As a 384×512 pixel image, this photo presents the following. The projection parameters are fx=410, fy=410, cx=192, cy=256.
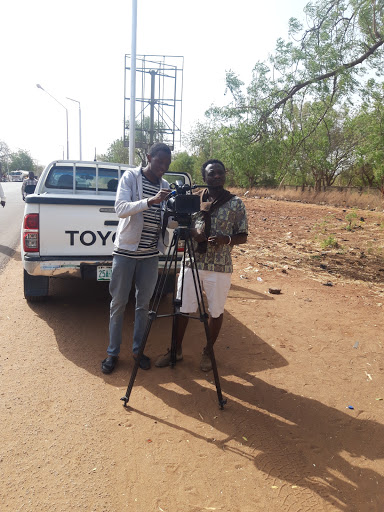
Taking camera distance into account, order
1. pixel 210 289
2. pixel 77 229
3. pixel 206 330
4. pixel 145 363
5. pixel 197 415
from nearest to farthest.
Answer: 1. pixel 197 415
2. pixel 206 330
3. pixel 210 289
4. pixel 145 363
5. pixel 77 229

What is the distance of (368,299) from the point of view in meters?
6.24

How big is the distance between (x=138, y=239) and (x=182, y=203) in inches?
22.1

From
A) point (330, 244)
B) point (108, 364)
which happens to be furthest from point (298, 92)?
point (108, 364)

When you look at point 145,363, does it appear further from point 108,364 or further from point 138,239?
point 138,239

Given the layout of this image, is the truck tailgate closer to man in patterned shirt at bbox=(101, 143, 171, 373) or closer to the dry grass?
man in patterned shirt at bbox=(101, 143, 171, 373)

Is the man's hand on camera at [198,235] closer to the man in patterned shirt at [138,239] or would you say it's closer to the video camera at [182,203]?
the video camera at [182,203]

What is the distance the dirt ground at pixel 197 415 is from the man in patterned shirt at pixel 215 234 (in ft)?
2.44

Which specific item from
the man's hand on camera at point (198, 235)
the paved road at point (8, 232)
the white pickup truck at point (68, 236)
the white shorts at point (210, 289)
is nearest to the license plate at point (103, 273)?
the white pickup truck at point (68, 236)

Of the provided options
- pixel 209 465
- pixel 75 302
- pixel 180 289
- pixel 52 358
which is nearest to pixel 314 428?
pixel 209 465

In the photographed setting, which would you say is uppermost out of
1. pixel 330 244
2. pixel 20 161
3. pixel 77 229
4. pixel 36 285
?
pixel 20 161

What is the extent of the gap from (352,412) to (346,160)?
2971cm

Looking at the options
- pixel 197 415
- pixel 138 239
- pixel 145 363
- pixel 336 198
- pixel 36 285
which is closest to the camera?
pixel 197 415

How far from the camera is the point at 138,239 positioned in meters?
3.31

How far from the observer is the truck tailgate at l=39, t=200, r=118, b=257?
13.6 ft
